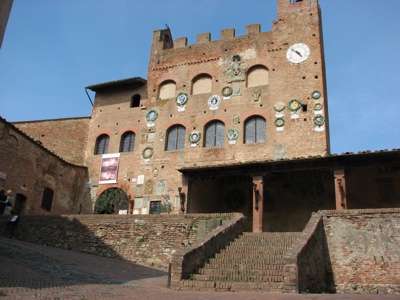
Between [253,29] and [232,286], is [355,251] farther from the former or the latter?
[253,29]

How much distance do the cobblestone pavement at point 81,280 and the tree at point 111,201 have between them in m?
8.31

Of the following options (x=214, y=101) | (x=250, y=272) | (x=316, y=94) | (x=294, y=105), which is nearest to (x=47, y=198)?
(x=214, y=101)

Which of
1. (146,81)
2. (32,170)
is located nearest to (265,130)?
(146,81)

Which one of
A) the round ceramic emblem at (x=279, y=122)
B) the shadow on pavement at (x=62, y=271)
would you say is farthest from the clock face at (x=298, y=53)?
the shadow on pavement at (x=62, y=271)

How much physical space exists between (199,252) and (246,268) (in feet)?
4.67

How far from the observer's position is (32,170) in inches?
886

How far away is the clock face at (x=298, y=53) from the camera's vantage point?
23.4 m

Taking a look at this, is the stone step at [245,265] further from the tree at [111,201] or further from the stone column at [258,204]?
the tree at [111,201]

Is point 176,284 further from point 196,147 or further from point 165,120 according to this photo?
point 165,120

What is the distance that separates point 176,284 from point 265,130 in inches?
521

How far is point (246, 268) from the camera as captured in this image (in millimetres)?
11414

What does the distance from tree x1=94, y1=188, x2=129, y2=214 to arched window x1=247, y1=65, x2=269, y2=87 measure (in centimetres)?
974

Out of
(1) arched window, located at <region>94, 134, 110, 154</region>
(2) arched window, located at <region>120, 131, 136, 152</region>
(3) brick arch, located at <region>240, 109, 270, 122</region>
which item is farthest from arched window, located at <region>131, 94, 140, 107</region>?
(3) brick arch, located at <region>240, 109, 270, 122</region>

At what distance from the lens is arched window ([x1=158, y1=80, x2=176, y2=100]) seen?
26156 mm
